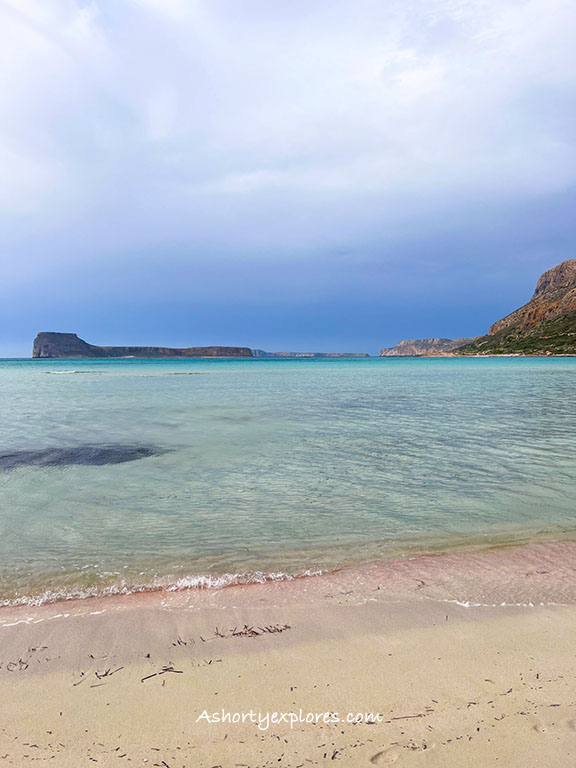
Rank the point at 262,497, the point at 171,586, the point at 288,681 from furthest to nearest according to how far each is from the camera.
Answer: the point at 262,497
the point at 171,586
the point at 288,681

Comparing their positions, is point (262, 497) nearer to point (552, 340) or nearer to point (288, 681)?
point (288, 681)

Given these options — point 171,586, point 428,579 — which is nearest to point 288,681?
point 171,586

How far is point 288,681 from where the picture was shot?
134 inches

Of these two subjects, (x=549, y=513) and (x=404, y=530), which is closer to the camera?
(x=404, y=530)

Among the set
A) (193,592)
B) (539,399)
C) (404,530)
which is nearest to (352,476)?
(404,530)

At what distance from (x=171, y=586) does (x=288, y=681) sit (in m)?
2.24

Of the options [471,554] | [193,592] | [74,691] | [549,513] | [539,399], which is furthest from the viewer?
[539,399]

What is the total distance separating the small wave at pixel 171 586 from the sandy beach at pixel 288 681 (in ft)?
0.49

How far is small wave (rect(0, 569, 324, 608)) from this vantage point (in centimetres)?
491

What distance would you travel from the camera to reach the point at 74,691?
11.0 feet

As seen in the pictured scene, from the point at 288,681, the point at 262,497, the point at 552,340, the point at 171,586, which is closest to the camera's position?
the point at 288,681

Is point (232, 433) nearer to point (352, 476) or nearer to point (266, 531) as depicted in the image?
point (352, 476)

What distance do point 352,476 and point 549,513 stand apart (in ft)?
12.9

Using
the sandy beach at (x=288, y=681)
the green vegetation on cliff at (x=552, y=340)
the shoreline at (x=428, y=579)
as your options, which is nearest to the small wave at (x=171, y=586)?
the shoreline at (x=428, y=579)
